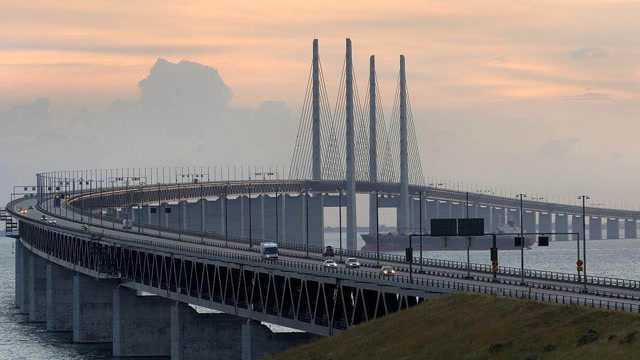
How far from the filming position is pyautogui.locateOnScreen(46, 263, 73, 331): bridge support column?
181875 millimetres

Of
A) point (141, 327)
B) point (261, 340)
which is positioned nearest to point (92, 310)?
point (141, 327)

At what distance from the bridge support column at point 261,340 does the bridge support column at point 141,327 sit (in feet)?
87.7

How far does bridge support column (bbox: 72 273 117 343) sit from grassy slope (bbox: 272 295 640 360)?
7087 cm

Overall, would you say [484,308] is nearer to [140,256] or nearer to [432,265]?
[432,265]

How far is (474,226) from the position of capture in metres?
132

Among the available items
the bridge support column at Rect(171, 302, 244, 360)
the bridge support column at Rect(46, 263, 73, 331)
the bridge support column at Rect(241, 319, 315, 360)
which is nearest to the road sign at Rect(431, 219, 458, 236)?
the bridge support column at Rect(171, 302, 244, 360)

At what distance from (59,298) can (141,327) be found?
3658 cm

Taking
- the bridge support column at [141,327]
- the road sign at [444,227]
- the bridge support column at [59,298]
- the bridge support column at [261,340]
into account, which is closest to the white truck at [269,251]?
the bridge support column at [141,327]

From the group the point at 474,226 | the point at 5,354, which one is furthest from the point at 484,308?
the point at 5,354

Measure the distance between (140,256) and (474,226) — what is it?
40184 millimetres

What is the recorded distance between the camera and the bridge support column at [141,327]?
15000 centimetres

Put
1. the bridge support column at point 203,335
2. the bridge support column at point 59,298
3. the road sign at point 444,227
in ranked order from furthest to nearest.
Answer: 1. the bridge support column at point 59,298
2. the bridge support column at point 203,335
3. the road sign at point 444,227

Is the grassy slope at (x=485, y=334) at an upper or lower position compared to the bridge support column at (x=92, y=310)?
upper

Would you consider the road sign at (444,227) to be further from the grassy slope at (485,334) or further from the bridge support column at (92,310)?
the bridge support column at (92,310)
